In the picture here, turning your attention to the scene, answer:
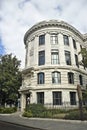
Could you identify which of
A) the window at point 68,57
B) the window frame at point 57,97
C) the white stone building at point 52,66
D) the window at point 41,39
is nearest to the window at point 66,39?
the white stone building at point 52,66

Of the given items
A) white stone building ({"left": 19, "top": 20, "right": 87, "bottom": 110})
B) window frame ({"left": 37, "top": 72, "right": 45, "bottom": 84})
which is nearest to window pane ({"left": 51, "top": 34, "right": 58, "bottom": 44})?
white stone building ({"left": 19, "top": 20, "right": 87, "bottom": 110})

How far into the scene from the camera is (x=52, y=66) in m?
35.6

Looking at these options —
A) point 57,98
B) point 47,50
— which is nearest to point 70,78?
point 57,98

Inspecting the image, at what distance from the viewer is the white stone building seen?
3431 cm

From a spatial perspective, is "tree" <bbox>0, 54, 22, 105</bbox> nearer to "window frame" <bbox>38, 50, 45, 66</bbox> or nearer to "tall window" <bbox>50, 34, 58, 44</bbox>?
"window frame" <bbox>38, 50, 45, 66</bbox>

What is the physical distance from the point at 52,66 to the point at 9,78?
33.0 feet

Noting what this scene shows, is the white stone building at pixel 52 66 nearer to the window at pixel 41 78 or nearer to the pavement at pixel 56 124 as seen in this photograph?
the window at pixel 41 78

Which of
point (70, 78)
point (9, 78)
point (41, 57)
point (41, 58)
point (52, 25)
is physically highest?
point (52, 25)

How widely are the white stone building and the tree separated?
107 inches

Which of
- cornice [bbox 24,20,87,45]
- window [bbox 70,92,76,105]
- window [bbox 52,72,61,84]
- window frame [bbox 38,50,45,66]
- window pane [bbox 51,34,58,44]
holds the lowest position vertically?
window [bbox 70,92,76,105]

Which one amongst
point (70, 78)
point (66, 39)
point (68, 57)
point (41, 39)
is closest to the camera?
point (70, 78)

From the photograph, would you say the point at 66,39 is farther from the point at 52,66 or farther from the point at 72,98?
the point at 72,98

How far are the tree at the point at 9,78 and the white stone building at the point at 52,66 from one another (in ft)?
8.89

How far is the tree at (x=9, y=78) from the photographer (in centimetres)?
3859
